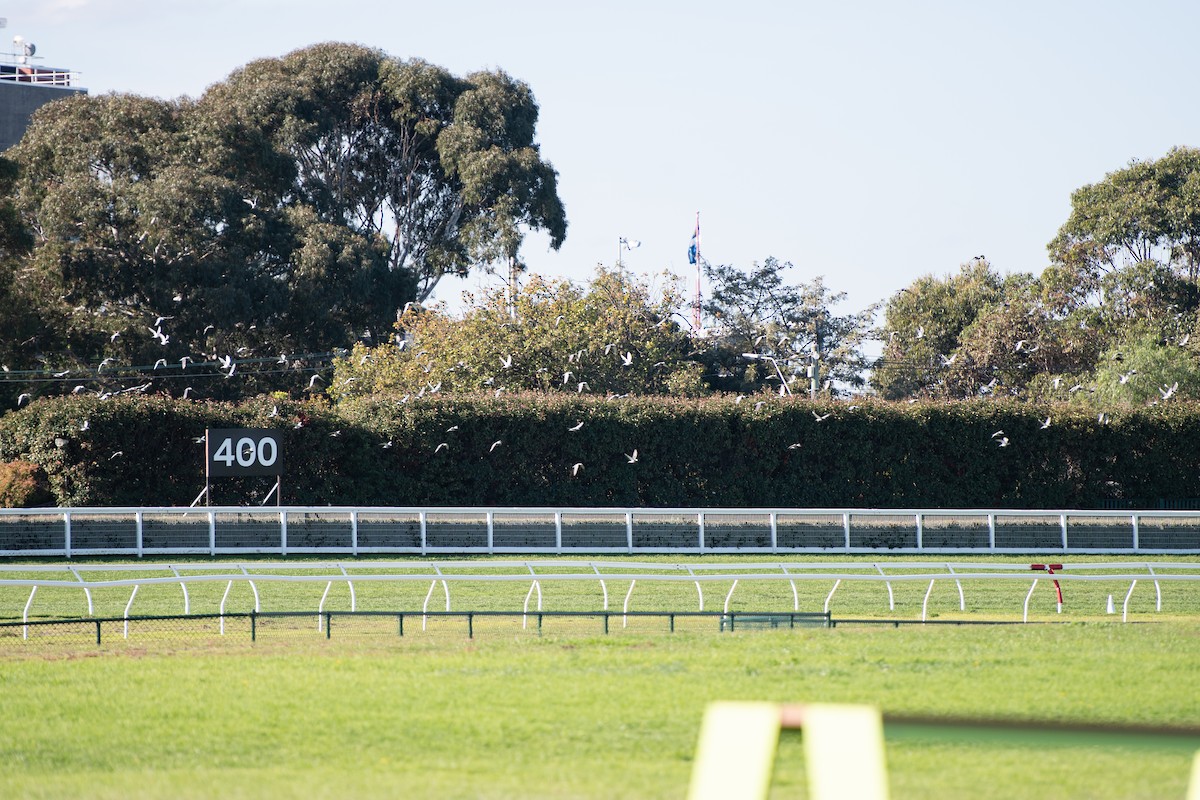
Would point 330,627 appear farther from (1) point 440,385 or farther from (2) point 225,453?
(1) point 440,385

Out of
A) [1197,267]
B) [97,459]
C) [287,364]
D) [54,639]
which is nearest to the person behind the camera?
[54,639]

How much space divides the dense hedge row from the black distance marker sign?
163 centimetres

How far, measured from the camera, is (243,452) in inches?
1005

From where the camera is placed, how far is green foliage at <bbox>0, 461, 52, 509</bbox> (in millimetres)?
24875

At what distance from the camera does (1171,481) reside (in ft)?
104

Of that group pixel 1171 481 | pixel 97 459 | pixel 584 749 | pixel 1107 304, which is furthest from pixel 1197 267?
pixel 584 749

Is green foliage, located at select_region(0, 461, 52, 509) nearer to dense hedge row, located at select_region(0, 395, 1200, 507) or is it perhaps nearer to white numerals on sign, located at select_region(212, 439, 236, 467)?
dense hedge row, located at select_region(0, 395, 1200, 507)

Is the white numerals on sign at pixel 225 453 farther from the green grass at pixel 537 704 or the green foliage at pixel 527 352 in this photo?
the green grass at pixel 537 704

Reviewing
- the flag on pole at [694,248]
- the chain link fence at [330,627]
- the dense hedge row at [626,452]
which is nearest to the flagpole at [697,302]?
the flag on pole at [694,248]

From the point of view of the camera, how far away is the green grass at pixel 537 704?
7.02 m

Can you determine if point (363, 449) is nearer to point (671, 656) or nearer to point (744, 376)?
point (671, 656)

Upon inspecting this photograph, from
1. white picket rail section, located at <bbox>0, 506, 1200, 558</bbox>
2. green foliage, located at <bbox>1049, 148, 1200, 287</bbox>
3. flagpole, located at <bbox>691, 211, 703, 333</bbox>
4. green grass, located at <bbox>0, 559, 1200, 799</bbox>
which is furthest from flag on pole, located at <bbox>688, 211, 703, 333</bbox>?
green grass, located at <bbox>0, 559, 1200, 799</bbox>

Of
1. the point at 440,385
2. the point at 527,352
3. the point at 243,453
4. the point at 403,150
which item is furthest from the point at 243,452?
the point at 403,150

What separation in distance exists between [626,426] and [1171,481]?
13.7 metres
